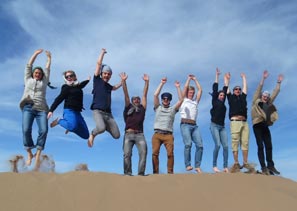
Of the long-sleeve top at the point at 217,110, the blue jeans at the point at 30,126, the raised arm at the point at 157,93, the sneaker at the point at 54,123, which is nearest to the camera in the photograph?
the blue jeans at the point at 30,126

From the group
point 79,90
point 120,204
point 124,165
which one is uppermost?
point 79,90

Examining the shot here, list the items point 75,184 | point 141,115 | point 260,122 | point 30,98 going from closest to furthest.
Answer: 1. point 75,184
2. point 30,98
3. point 141,115
4. point 260,122

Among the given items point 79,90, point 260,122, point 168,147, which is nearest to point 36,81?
point 79,90

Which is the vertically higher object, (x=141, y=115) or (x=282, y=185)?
(x=141, y=115)

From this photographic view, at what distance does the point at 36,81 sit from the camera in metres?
7.81

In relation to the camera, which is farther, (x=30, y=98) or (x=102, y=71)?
(x=102, y=71)

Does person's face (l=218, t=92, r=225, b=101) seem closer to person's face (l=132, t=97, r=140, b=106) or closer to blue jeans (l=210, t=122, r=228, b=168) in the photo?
blue jeans (l=210, t=122, r=228, b=168)

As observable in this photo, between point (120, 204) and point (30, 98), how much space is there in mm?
3043

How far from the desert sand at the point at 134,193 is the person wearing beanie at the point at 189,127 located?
0.87m

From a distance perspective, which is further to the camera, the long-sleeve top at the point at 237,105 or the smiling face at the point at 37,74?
the long-sleeve top at the point at 237,105

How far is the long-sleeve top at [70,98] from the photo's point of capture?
7695 mm

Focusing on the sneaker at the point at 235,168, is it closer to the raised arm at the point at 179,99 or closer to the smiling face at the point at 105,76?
the raised arm at the point at 179,99

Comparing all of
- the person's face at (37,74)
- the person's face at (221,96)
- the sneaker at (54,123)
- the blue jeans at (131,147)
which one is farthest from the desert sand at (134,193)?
the person's face at (221,96)

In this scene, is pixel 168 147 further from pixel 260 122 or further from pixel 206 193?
pixel 260 122
